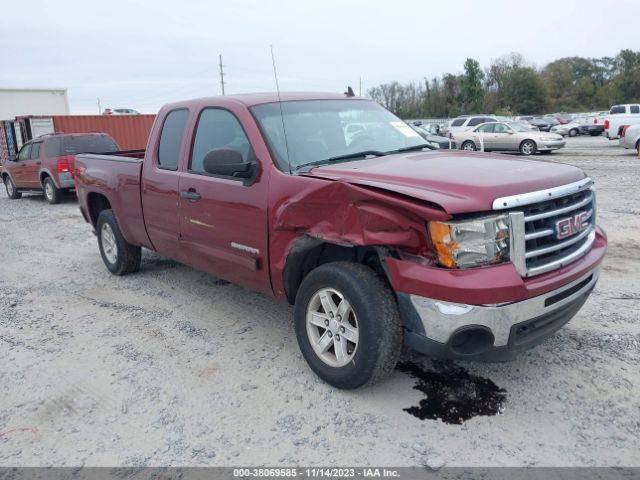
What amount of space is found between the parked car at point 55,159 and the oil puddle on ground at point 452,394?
11.3 m

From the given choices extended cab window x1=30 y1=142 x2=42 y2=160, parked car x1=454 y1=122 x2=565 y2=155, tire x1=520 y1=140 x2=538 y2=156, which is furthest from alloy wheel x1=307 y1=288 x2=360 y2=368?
tire x1=520 y1=140 x2=538 y2=156

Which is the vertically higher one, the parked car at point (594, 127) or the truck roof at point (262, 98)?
the truck roof at point (262, 98)

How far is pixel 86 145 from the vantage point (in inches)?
529

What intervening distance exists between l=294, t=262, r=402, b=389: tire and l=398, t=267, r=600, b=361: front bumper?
0.13m

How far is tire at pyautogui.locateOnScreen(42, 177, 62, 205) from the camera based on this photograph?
43.5 ft

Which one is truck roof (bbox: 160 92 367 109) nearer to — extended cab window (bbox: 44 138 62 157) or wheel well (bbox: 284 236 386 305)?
wheel well (bbox: 284 236 386 305)

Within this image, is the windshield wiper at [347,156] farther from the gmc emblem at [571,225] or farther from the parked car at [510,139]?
the parked car at [510,139]

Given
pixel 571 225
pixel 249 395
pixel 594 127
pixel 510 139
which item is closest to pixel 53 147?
pixel 249 395

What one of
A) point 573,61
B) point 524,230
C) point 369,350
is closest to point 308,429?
point 369,350

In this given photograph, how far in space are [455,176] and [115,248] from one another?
4.39 meters

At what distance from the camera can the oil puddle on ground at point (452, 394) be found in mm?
3221

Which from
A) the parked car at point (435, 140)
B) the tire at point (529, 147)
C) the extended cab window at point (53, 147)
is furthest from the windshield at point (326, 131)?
the tire at point (529, 147)

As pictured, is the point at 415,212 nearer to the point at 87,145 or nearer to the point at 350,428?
the point at 350,428

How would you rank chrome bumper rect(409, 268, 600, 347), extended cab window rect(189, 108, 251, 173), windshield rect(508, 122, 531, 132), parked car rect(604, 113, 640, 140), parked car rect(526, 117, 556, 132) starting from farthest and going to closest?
parked car rect(526, 117, 556, 132)
parked car rect(604, 113, 640, 140)
windshield rect(508, 122, 531, 132)
extended cab window rect(189, 108, 251, 173)
chrome bumper rect(409, 268, 600, 347)
